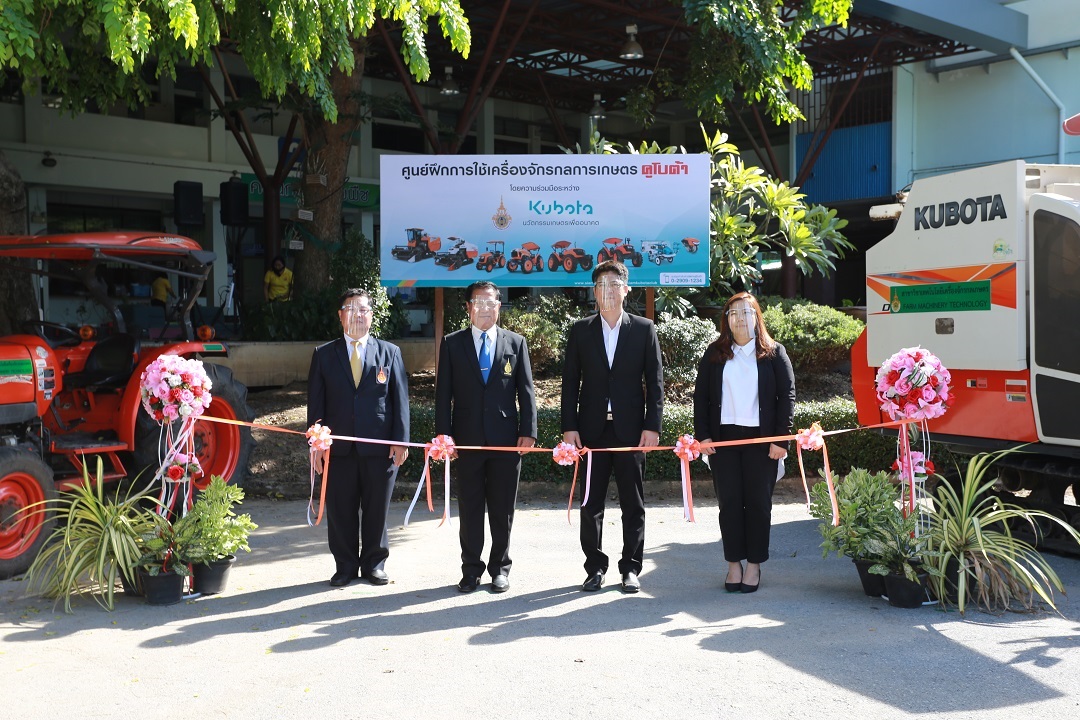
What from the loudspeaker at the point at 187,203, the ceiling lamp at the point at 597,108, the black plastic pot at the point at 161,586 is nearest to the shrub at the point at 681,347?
the black plastic pot at the point at 161,586

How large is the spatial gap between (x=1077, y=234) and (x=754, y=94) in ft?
25.1

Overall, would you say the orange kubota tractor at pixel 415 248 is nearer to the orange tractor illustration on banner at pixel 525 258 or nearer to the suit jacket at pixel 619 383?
the orange tractor illustration on banner at pixel 525 258

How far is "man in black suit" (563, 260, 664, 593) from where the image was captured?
6.47m

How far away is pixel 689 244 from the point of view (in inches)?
423

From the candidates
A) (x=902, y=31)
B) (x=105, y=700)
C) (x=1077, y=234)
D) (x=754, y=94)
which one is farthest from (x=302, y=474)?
(x=902, y=31)

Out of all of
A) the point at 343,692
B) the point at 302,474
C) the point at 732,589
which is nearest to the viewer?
the point at 343,692

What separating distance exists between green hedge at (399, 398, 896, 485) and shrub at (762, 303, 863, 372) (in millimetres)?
2273

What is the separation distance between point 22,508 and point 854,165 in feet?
74.8

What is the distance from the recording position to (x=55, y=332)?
9008 mm

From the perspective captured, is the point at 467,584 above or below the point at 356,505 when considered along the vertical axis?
below

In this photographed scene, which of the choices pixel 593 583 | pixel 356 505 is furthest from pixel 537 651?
pixel 356 505

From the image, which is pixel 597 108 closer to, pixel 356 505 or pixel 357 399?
pixel 357 399

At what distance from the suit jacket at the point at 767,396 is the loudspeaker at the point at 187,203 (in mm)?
16110

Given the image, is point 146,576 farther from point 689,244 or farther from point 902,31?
point 902,31
